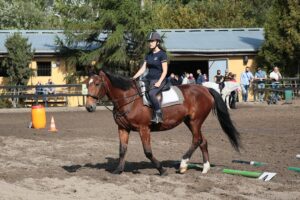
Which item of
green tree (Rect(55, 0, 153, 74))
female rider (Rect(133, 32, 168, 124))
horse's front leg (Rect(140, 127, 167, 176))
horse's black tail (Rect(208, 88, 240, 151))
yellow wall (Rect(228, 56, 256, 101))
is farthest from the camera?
yellow wall (Rect(228, 56, 256, 101))

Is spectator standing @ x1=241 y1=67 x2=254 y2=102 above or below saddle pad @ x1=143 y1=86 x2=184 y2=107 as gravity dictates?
below

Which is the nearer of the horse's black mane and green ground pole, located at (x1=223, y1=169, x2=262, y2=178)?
green ground pole, located at (x1=223, y1=169, x2=262, y2=178)

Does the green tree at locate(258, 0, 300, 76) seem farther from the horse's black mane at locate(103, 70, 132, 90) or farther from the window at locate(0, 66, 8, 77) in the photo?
the horse's black mane at locate(103, 70, 132, 90)

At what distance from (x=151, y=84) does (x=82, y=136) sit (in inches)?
268

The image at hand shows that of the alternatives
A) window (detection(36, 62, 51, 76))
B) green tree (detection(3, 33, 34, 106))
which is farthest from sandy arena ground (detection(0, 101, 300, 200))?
window (detection(36, 62, 51, 76))

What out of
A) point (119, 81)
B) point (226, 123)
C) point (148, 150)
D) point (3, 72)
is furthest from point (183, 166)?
point (3, 72)

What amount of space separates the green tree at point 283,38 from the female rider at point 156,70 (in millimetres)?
22210

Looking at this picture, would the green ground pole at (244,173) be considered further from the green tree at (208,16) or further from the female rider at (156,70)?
the green tree at (208,16)

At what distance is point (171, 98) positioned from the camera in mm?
10812

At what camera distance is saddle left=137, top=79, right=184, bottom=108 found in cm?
1066

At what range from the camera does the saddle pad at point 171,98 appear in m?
10.6

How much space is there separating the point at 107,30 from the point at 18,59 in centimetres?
519

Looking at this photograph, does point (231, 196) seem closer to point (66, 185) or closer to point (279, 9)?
point (66, 185)

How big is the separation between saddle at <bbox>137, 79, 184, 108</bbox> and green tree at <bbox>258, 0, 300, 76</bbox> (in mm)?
21978
